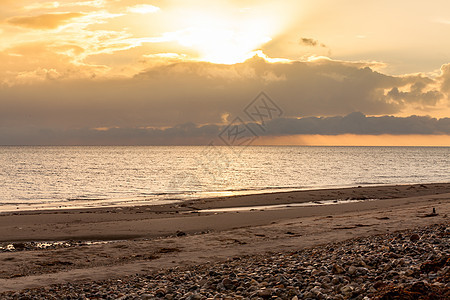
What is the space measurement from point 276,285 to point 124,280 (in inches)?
196

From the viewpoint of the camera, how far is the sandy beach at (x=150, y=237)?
13.8m

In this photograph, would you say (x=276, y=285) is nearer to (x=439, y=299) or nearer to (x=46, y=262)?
(x=439, y=299)

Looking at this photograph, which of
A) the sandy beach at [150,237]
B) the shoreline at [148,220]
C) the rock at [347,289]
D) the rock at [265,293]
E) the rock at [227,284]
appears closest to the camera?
the rock at [347,289]

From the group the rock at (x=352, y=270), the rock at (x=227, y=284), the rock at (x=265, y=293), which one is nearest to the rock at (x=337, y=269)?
the rock at (x=352, y=270)

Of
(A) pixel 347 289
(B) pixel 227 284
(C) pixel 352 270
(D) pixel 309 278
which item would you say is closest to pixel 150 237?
(B) pixel 227 284

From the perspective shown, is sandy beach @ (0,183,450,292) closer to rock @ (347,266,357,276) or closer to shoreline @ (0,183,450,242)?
shoreline @ (0,183,450,242)

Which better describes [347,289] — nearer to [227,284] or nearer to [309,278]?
[309,278]

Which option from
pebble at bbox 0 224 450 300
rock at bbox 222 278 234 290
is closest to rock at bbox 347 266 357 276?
pebble at bbox 0 224 450 300

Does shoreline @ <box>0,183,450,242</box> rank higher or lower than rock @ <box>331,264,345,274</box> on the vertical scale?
lower

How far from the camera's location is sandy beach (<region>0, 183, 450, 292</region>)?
45.3 ft

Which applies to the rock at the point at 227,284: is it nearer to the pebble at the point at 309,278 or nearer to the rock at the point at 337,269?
the pebble at the point at 309,278

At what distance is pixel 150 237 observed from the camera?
2089cm

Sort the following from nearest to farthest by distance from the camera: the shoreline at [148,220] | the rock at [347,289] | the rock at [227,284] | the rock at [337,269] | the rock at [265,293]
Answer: the rock at [347,289], the rock at [265,293], the rock at [337,269], the rock at [227,284], the shoreline at [148,220]

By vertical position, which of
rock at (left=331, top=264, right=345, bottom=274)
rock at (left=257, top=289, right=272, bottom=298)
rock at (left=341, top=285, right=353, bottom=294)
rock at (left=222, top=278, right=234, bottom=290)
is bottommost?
rock at (left=222, top=278, right=234, bottom=290)
